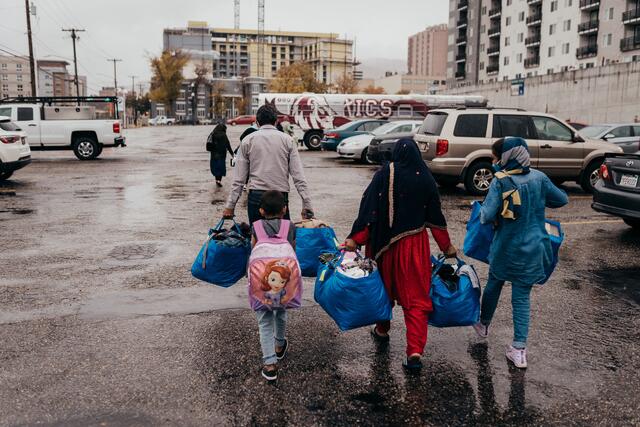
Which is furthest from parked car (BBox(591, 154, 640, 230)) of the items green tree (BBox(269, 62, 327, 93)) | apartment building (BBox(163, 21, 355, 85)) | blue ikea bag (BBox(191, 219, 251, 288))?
apartment building (BBox(163, 21, 355, 85))

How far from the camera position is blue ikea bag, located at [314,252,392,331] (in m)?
3.91

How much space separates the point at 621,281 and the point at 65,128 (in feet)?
65.0

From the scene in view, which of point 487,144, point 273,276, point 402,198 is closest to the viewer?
point 273,276

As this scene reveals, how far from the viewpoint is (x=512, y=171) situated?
4.23m

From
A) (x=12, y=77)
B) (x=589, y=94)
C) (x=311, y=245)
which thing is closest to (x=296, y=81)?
(x=589, y=94)

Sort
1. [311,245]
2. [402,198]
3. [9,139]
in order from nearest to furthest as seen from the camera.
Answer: [402,198] → [311,245] → [9,139]

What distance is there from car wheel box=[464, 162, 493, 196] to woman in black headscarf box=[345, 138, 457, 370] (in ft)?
28.9

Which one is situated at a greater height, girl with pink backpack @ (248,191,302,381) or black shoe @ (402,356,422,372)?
girl with pink backpack @ (248,191,302,381)

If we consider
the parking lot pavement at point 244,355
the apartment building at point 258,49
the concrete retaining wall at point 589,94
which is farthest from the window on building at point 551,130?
the apartment building at point 258,49

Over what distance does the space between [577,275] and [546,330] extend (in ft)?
6.51

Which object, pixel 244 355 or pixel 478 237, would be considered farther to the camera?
pixel 478 237

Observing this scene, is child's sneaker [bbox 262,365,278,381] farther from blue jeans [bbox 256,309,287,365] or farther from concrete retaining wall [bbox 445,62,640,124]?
concrete retaining wall [bbox 445,62,640,124]

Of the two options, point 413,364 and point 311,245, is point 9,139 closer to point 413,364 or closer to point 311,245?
point 311,245

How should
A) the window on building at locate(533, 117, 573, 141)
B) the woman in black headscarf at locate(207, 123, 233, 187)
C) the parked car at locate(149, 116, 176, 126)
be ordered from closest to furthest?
1. the window on building at locate(533, 117, 573, 141)
2. the woman in black headscarf at locate(207, 123, 233, 187)
3. the parked car at locate(149, 116, 176, 126)
